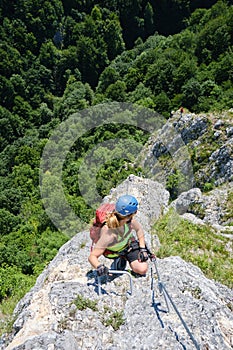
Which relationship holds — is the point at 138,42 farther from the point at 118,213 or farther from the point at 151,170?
the point at 118,213

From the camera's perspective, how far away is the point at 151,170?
92.5 ft

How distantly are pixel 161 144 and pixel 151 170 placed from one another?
104 inches

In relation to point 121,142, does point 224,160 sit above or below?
below

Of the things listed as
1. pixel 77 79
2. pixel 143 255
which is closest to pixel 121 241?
pixel 143 255

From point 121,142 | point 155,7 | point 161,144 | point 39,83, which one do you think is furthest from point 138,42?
point 161,144

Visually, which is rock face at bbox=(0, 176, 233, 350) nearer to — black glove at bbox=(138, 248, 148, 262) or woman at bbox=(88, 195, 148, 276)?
black glove at bbox=(138, 248, 148, 262)

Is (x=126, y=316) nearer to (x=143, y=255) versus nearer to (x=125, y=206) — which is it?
(x=143, y=255)

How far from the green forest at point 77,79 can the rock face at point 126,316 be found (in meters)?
6.35

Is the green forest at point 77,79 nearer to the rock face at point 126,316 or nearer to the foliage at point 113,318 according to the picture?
the rock face at point 126,316

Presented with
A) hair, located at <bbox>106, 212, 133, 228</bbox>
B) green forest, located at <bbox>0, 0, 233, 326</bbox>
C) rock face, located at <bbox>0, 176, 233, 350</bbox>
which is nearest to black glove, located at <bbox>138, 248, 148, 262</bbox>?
rock face, located at <bbox>0, 176, 233, 350</bbox>

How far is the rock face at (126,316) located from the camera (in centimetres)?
665

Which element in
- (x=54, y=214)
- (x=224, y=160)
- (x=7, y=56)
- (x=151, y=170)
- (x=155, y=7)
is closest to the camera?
(x=224, y=160)

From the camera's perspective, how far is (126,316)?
735cm

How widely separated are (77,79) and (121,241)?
2662 inches
